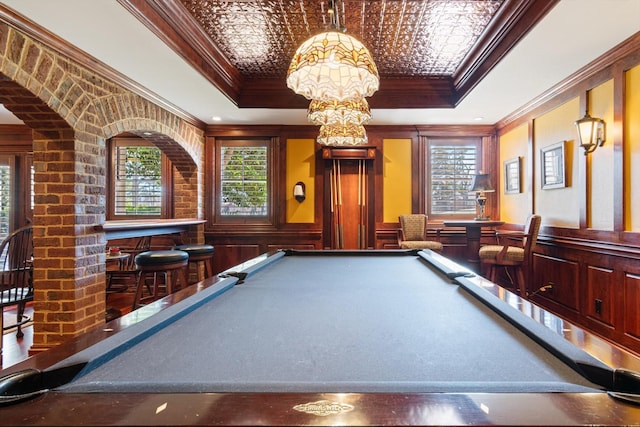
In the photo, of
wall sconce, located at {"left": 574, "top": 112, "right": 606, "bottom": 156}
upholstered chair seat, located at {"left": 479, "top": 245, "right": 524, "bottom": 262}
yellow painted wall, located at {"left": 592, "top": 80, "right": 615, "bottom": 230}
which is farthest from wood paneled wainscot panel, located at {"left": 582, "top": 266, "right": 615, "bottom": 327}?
wall sconce, located at {"left": 574, "top": 112, "right": 606, "bottom": 156}

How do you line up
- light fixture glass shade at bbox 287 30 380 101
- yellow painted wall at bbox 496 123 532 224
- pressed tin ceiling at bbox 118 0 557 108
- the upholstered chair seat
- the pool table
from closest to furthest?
the pool table → light fixture glass shade at bbox 287 30 380 101 → pressed tin ceiling at bbox 118 0 557 108 → the upholstered chair seat → yellow painted wall at bbox 496 123 532 224

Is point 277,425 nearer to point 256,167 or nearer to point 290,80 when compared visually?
point 290,80

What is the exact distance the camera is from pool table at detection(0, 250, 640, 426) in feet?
2.04

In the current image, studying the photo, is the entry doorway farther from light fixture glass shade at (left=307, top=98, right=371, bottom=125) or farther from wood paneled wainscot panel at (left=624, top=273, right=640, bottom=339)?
Result: wood paneled wainscot panel at (left=624, top=273, right=640, bottom=339)

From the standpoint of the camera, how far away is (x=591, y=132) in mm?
3082

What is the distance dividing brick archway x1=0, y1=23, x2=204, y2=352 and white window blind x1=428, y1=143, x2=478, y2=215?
4593 mm

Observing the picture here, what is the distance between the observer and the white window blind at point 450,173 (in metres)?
5.44

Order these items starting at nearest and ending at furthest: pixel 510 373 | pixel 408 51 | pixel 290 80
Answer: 1. pixel 510 373
2. pixel 290 80
3. pixel 408 51

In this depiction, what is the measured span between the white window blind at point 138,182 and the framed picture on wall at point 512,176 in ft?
18.0

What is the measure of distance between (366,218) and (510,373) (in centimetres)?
473

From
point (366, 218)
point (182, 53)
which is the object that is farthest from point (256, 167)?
point (182, 53)

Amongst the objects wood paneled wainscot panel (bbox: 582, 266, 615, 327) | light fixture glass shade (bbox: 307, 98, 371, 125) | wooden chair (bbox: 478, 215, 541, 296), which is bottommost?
wood paneled wainscot panel (bbox: 582, 266, 615, 327)

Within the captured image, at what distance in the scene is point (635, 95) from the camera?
2.74 meters

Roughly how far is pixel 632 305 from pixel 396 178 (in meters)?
3.31
